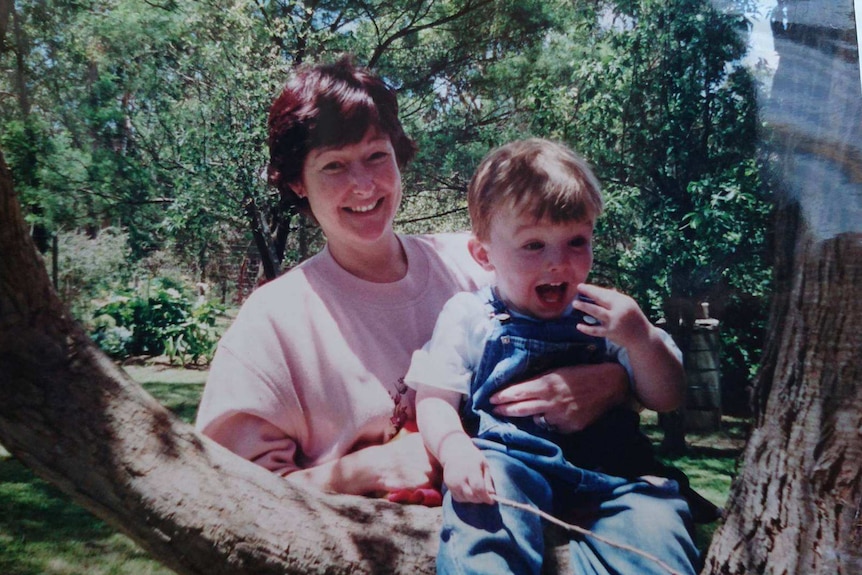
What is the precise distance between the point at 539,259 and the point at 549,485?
0.41m

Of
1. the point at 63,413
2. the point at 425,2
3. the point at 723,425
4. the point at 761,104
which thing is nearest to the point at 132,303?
the point at 63,413

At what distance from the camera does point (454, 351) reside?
4.50ft

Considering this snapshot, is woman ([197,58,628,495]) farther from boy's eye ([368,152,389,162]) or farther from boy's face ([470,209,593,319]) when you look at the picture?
boy's face ([470,209,593,319])

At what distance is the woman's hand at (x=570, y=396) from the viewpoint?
132cm

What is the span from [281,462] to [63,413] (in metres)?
0.45

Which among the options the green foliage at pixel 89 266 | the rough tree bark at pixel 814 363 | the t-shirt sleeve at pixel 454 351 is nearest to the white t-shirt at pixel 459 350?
the t-shirt sleeve at pixel 454 351

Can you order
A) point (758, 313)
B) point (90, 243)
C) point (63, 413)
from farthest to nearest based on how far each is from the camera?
point (90, 243)
point (758, 313)
point (63, 413)

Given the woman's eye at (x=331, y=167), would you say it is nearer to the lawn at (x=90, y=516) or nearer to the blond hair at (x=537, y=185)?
the blond hair at (x=537, y=185)

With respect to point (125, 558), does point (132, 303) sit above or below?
above

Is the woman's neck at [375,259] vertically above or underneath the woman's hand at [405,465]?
above

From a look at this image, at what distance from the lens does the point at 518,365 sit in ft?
4.41

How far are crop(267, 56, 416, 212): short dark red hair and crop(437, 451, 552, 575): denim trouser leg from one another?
688 mm

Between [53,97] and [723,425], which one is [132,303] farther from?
[723,425]

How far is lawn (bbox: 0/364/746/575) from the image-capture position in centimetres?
134
